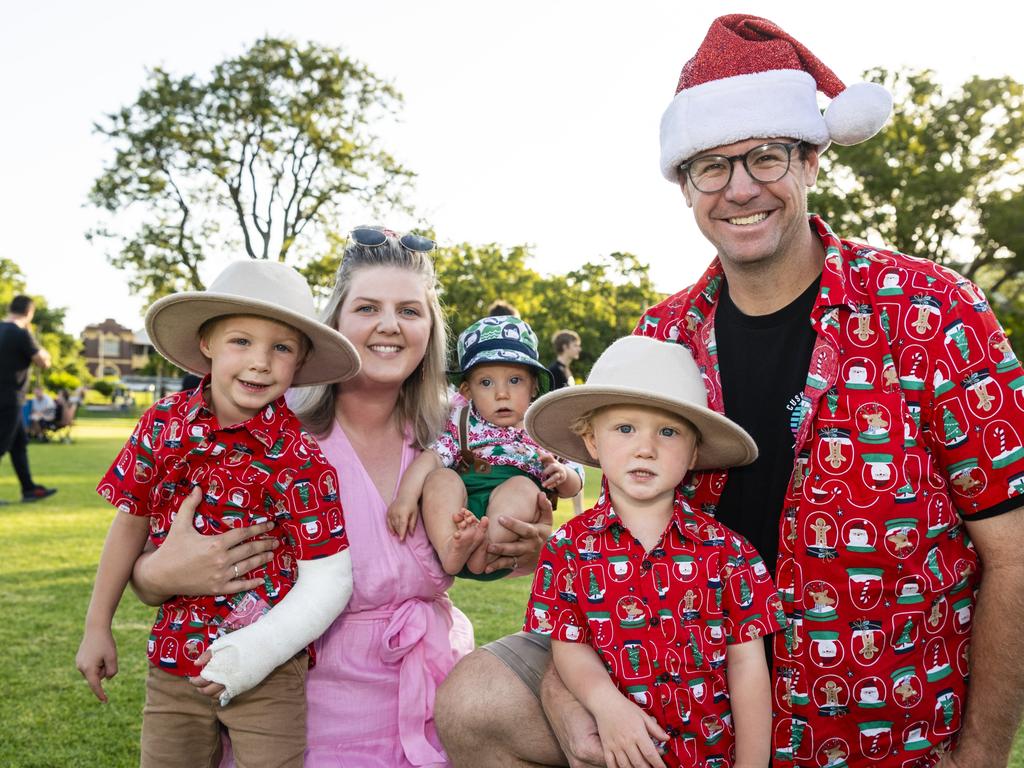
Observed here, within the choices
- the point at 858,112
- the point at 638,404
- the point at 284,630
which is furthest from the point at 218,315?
the point at 858,112

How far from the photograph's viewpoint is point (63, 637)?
5.64m

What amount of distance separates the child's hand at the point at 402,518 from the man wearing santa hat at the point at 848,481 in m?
0.61

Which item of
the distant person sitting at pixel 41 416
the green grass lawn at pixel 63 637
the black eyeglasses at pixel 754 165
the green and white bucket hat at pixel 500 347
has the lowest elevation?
the green grass lawn at pixel 63 637

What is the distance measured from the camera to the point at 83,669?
291 cm

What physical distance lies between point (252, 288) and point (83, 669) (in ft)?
4.53

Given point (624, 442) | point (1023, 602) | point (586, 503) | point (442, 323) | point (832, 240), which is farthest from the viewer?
point (586, 503)

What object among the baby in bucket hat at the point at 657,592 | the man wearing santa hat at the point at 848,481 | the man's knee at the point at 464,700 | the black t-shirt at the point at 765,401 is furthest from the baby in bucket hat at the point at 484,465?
the black t-shirt at the point at 765,401

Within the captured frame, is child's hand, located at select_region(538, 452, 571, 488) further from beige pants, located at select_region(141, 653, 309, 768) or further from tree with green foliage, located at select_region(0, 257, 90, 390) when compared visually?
tree with green foliage, located at select_region(0, 257, 90, 390)

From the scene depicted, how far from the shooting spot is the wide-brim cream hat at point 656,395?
251cm

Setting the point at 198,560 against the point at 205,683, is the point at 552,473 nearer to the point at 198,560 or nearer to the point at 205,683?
the point at 198,560

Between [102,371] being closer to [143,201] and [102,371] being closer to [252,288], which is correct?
[143,201]

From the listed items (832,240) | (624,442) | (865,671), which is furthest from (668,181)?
(865,671)

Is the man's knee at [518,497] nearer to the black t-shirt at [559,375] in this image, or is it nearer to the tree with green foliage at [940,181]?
the black t-shirt at [559,375]

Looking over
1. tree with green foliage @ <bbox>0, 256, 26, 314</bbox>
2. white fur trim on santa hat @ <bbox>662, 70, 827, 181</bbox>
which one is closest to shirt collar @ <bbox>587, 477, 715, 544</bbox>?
white fur trim on santa hat @ <bbox>662, 70, 827, 181</bbox>
